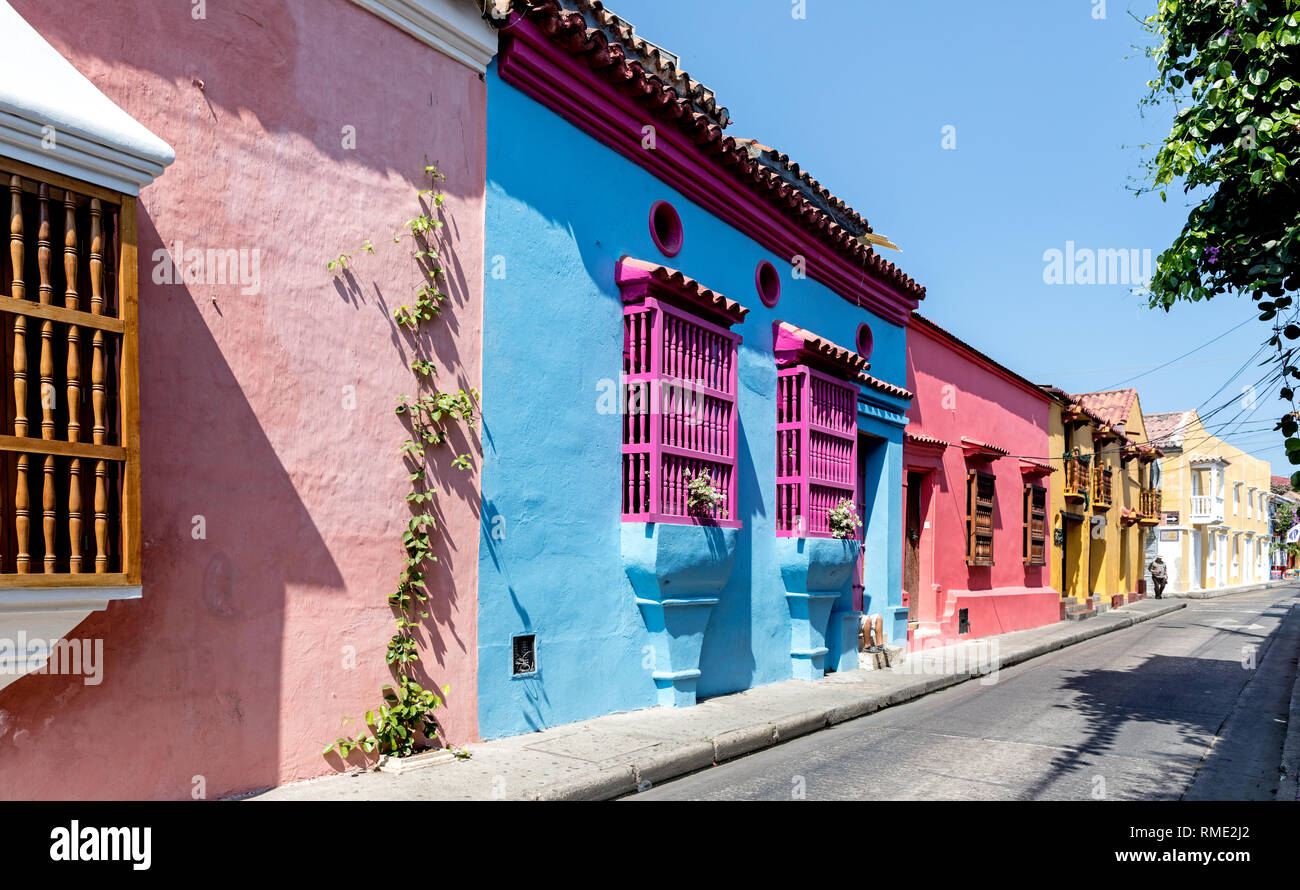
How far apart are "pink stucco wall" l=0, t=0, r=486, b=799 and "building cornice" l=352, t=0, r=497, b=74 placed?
8 centimetres

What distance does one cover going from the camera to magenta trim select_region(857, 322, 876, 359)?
39.9 feet

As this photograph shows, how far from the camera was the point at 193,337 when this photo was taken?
4.50 m

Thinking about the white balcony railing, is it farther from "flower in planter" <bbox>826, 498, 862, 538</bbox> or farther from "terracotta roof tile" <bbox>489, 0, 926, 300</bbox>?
"flower in planter" <bbox>826, 498, 862, 538</bbox>

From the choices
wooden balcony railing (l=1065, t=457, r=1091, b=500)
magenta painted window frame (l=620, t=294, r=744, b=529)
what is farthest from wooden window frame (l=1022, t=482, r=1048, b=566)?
magenta painted window frame (l=620, t=294, r=744, b=529)

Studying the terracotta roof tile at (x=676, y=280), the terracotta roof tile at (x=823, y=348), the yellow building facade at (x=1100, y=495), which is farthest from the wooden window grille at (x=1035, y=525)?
the terracotta roof tile at (x=676, y=280)

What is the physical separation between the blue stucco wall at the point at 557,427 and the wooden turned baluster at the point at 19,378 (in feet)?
9.89

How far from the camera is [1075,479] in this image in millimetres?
21875

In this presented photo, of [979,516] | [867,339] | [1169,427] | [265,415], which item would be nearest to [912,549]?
[979,516]

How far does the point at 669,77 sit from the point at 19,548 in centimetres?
709

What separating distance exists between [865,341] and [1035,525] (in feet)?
29.7

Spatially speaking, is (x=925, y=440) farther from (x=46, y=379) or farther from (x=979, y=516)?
(x=46, y=379)

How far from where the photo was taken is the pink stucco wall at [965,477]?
45.9 ft

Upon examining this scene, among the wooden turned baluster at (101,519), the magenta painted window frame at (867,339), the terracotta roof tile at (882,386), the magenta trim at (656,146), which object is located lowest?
the wooden turned baluster at (101,519)

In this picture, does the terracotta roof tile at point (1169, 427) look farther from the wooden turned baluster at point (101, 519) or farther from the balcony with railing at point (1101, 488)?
the wooden turned baluster at point (101, 519)
